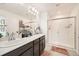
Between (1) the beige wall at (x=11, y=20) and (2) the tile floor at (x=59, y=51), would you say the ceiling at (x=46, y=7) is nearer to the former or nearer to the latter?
(1) the beige wall at (x=11, y=20)

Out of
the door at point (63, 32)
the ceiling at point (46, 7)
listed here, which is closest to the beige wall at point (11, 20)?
the ceiling at point (46, 7)

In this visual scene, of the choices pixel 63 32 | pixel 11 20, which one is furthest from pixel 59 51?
pixel 11 20

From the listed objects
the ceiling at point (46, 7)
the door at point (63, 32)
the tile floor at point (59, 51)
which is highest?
the ceiling at point (46, 7)

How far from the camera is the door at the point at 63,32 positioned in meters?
1.54

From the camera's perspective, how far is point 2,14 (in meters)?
1.43

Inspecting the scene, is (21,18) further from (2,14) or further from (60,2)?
(60,2)

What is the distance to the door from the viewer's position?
60.7 inches

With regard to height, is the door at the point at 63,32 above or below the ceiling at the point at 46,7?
below

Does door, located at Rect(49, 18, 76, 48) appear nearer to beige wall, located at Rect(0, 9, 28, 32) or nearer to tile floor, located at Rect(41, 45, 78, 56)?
tile floor, located at Rect(41, 45, 78, 56)

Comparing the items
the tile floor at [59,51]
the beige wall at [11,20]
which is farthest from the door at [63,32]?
the beige wall at [11,20]

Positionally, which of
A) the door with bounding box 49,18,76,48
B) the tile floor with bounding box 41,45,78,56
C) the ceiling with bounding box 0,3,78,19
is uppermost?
the ceiling with bounding box 0,3,78,19

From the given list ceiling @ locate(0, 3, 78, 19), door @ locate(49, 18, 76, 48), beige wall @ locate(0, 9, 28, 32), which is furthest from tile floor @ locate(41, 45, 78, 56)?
beige wall @ locate(0, 9, 28, 32)

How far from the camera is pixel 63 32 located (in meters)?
1.62

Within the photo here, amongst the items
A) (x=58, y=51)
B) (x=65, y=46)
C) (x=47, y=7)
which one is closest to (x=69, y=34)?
(x=65, y=46)
